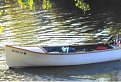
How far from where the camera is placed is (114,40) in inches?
1156

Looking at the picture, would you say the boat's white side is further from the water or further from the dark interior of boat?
the dark interior of boat

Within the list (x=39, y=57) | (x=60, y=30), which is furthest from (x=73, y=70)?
(x=60, y=30)

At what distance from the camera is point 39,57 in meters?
26.8

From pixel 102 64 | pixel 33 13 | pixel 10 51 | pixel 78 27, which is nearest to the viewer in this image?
pixel 10 51

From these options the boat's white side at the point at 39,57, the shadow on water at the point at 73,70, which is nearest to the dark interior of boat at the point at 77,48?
the boat's white side at the point at 39,57

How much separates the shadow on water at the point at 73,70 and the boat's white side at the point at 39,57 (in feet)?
1.09

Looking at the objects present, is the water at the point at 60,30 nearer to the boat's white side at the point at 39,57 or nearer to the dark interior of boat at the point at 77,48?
the boat's white side at the point at 39,57

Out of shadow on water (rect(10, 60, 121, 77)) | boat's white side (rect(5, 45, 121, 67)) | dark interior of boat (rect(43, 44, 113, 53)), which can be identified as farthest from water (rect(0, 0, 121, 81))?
dark interior of boat (rect(43, 44, 113, 53))

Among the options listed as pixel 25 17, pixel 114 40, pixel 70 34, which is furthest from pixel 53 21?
pixel 114 40

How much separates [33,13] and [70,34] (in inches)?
517

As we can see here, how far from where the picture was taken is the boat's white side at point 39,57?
2659cm

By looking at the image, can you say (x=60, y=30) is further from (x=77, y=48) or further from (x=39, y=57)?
(x=39, y=57)

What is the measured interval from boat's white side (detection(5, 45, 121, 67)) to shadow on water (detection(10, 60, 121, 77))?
33 centimetres

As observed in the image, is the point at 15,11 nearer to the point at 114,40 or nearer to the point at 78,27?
the point at 78,27
